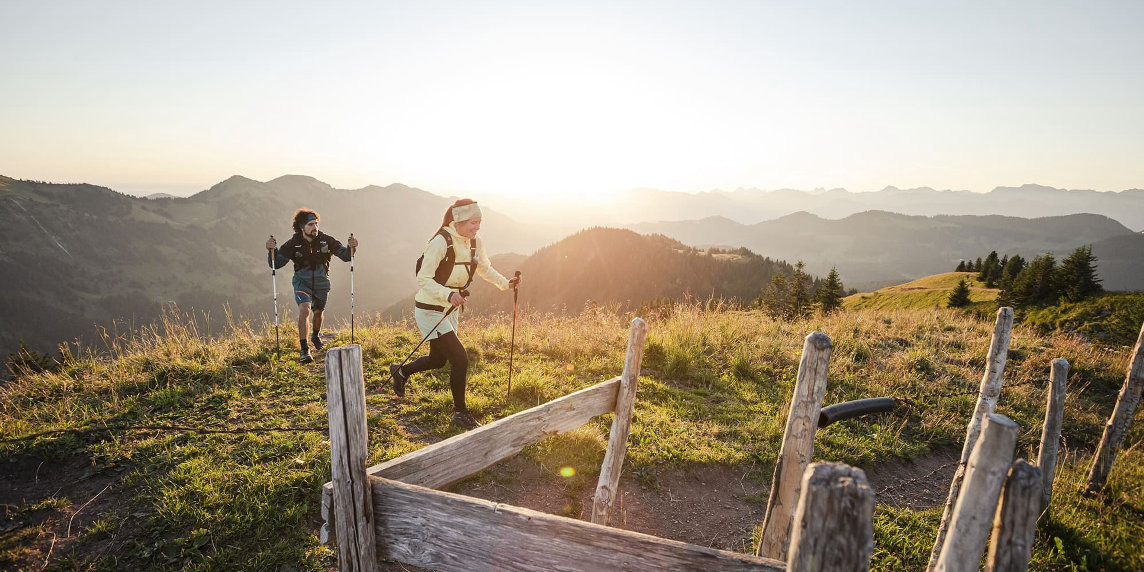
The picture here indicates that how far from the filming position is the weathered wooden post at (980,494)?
5.49 ft

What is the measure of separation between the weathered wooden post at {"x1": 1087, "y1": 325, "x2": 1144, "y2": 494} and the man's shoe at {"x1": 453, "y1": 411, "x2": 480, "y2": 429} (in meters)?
7.64

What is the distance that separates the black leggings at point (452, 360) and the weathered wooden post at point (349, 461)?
318cm

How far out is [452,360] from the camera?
580 centimetres

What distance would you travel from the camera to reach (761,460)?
592 centimetres

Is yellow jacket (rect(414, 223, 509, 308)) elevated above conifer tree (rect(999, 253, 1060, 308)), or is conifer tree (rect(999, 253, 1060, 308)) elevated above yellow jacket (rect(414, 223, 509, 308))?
yellow jacket (rect(414, 223, 509, 308))

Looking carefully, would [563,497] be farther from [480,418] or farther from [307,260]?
[307,260]

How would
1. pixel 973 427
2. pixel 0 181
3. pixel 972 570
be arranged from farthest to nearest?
pixel 0 181 → pixel 973 427 → pixel 972 570

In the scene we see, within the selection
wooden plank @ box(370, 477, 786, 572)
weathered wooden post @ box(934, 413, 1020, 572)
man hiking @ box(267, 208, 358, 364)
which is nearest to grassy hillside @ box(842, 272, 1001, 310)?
man hiking @ box(267, 208, 358, 364)

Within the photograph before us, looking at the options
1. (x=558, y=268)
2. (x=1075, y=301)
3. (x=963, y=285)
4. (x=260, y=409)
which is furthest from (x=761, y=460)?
(x=558, y=268)

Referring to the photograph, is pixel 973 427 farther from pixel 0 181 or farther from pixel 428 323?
pixel 0 181

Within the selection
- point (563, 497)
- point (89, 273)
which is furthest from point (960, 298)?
point (89, 273)

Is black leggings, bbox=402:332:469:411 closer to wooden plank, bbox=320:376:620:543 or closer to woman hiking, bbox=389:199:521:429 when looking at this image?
woman hiking, bbox=389:199:521:429

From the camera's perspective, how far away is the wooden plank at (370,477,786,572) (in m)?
2.01

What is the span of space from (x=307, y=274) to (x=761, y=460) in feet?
26.3
